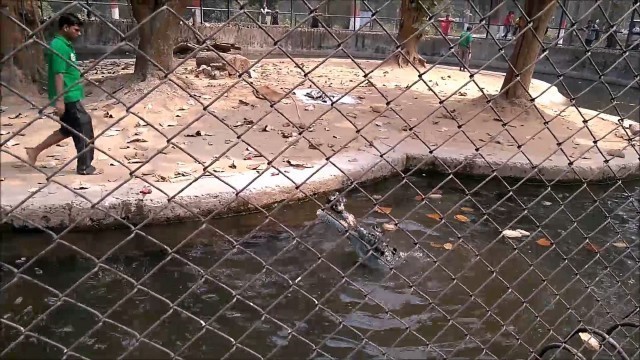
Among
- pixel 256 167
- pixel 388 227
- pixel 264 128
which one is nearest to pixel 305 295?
pixel 388 227

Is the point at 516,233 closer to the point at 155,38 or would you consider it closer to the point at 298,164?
the point at 298,164

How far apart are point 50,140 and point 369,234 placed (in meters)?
3.33

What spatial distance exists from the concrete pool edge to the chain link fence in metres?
0.02

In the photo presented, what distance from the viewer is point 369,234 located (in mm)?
4305

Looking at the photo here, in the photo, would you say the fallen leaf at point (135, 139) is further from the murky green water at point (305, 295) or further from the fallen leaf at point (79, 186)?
the murky green water at point (305, 295)

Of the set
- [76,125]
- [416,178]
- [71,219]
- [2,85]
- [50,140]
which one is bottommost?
[416,178]

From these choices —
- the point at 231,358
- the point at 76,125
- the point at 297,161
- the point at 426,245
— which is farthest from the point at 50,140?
the point at 426,245

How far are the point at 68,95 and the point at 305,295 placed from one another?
1680 mm

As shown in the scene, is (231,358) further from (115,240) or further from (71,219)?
(71,219)

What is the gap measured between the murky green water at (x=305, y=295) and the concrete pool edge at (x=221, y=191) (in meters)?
0.17

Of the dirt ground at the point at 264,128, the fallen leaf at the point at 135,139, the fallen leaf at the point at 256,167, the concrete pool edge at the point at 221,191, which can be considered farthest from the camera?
the fallen leaf at the point at 135,139

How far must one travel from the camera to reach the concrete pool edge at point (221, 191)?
461 centimetres

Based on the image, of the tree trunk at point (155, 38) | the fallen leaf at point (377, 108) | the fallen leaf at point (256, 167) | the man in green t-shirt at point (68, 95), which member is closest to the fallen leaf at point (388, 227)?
the fallen leaf at point (256, 167)

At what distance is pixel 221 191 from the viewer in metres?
5.24
